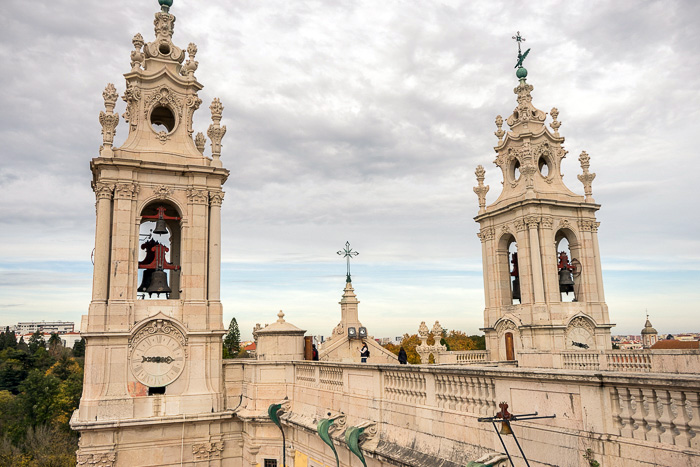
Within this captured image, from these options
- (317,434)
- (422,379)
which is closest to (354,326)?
(317,434)

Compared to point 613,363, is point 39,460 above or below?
below

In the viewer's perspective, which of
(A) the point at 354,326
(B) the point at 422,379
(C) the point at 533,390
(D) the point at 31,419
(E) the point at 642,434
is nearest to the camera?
(E) the point at 642,434

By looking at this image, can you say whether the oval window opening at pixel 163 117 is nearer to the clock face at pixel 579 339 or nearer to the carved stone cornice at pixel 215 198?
the carved stone cornice at pixel 215 198

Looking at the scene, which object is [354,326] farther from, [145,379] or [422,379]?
[422,379]

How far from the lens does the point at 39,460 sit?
48906 mm

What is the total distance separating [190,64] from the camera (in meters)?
23.3

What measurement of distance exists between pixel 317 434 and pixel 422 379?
4.55 meters

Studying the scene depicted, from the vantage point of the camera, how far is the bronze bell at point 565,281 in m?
28.7

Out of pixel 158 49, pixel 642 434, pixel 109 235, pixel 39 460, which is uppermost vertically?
pixel 158 49

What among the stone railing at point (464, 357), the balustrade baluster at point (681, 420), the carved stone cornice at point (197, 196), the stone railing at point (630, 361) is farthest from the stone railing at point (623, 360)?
the carved stone cornice at point (197, 196)

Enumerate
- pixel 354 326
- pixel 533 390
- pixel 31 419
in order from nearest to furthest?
pixel 533 390 < pixel 354 326 < pixel 31 419

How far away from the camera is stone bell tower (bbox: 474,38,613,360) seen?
2777 cm

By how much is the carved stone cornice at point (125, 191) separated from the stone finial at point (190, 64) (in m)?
5.64

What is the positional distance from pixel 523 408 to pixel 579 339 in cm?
2151
